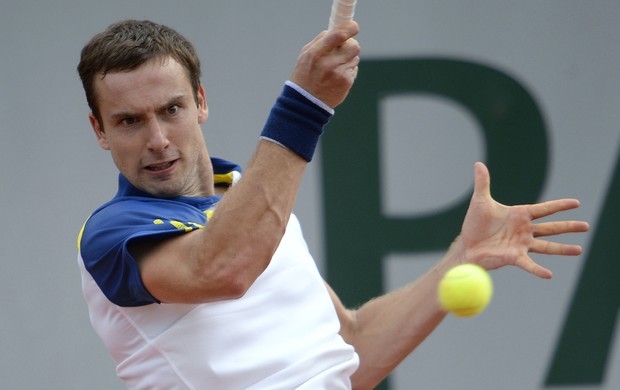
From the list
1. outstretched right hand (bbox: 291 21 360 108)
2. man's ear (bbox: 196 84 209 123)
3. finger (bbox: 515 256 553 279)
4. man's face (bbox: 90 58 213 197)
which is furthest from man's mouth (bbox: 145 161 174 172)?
finger (bbox: 515 256 553 279)

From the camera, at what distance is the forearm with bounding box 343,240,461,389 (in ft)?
9.82

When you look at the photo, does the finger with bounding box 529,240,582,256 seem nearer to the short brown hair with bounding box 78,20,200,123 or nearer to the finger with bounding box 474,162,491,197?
the finger with bounding box 474,162,491,197

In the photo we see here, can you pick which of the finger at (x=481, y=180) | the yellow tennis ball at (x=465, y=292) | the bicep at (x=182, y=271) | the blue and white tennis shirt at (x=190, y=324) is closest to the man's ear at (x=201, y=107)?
the blue and white tennis shirt at (x=190, y=324)

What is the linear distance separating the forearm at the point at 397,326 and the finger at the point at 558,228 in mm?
219

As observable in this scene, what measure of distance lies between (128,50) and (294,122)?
0.58 m

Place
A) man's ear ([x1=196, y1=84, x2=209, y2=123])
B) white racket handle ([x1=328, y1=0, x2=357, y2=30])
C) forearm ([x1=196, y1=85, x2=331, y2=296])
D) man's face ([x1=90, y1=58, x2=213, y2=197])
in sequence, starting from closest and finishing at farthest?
white racket handle ([x1=328, y1=0, x2=357, y2=30]) < forearm ([x1=196, y1=85, x2=331, y2=296]) < man's face ([x1=90, y1=58, x2=213, y2=197]) < man's ear ([x1=196, y1=84, x2=209, y2=123])

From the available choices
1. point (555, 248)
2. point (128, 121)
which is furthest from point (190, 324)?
point (555, 248)

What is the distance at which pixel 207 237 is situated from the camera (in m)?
2.29

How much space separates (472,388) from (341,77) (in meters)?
2.53

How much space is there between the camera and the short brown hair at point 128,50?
8.68 ft

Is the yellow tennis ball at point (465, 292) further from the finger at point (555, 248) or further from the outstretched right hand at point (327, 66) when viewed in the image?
the finger at point (555, 248)

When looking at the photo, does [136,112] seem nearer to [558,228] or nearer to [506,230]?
[506,230]

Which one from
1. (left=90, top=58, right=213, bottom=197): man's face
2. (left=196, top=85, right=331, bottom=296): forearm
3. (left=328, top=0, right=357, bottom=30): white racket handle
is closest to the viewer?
(left=328, top=0, right=357, bottom=30): white racket handle

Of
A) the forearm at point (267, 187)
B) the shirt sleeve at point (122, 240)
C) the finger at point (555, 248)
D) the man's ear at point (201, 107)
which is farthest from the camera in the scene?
the man's ear at point (201, 107)
